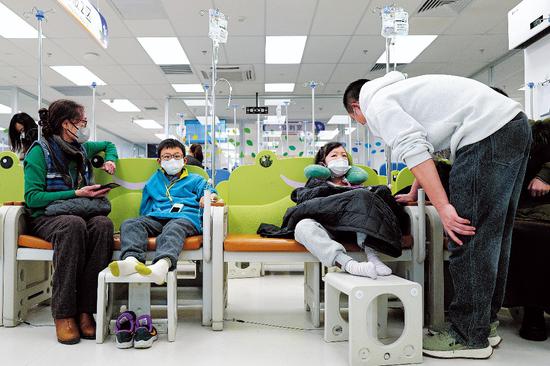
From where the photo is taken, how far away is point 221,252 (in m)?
2.15

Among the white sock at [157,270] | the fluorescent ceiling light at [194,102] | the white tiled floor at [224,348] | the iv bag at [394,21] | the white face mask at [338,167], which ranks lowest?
the white tiled floor at [224,348]

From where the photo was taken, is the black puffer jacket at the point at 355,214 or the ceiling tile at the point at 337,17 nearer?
the black puffer jacket at the point at 355,214

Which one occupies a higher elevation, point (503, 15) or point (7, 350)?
point (503, 15)

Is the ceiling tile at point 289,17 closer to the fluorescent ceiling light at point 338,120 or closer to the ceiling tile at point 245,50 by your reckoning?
the ceiling tile at point 245,50

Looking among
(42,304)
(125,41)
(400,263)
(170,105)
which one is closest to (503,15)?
(400,263)

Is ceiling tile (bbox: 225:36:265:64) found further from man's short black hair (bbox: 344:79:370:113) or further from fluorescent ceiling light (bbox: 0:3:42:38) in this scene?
man's short black hair (bbox: 344:79:370:113)

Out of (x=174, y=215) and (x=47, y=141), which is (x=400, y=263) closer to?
(x=174, y=215)

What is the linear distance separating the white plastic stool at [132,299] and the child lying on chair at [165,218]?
0.06 m

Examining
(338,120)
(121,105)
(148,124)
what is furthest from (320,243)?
(148,124)

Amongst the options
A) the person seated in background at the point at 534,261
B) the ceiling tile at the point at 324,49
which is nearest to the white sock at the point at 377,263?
the person seated in background at the point at 534,261

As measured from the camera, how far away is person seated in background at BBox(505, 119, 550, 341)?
1.94 meters

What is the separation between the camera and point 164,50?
257 inches

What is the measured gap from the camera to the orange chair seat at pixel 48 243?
82.8 inches

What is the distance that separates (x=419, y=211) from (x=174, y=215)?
1.29 meters
